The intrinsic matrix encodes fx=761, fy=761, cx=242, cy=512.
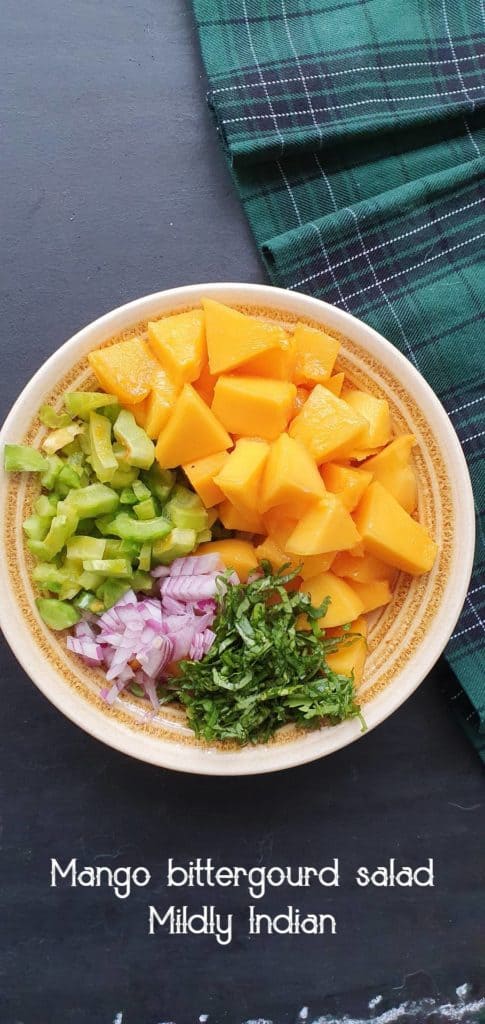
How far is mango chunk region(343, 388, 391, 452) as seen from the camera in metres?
1.73

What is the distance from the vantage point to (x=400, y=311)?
198 cm

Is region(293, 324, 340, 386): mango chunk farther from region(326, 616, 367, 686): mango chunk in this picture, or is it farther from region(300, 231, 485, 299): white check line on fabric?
region(326, 616, 367, 686): mango chunk

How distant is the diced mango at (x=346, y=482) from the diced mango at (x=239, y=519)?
180 millimetres

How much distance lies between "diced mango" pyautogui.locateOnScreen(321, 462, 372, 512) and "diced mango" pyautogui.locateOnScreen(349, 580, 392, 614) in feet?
0.69

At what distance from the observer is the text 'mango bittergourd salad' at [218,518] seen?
1661 mm

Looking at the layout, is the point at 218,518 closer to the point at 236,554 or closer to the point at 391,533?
the point at 236,554

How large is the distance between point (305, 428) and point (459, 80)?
1.10m

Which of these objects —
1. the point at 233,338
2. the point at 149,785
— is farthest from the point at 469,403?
the point at 149,785

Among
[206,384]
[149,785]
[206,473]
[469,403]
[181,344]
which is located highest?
[181,344]

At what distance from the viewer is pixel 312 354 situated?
1742 millimetres

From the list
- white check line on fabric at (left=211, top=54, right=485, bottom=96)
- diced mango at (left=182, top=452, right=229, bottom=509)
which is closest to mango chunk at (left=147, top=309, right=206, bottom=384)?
diced mango at (left=182, top=452, right=229, bottom=509)

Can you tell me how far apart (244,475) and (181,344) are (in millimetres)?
331

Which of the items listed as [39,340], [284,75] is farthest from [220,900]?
[284,75]

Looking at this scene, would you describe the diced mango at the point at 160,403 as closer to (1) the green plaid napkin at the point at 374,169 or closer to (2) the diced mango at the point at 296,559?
(2) the diced mango at the point at 296,559
